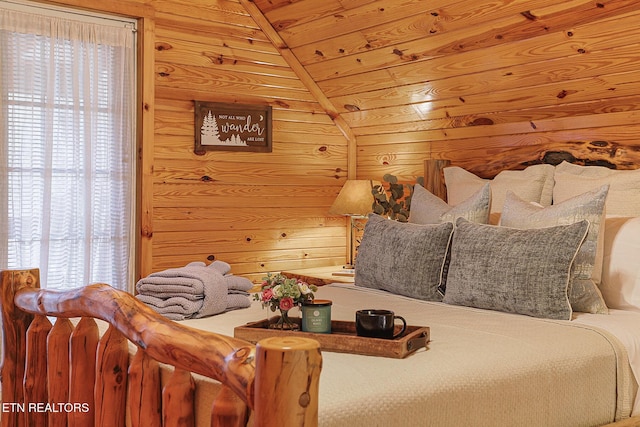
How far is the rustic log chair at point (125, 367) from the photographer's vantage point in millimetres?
1212

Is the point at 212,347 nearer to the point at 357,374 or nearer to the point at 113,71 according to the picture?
the point at 357,374

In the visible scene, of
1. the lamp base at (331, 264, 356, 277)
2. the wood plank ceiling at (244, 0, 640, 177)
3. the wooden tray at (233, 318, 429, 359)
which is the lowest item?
the lamp base at (331, 264, 356, 277)

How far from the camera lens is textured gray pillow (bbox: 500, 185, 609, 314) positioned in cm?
269

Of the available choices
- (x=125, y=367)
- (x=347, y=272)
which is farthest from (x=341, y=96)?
(x=125, y=367)

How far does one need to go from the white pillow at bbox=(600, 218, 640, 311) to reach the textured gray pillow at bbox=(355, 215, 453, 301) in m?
0.60

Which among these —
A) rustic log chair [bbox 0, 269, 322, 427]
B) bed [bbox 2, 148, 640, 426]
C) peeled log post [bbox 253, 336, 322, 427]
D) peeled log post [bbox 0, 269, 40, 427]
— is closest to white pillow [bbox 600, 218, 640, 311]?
bed [bbox 2, 148, 640, 426]

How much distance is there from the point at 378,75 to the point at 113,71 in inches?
57.4

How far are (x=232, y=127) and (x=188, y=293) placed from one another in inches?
79.0

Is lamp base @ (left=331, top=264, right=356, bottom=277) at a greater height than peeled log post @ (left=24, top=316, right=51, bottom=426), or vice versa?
lamp base @ (left=331, top=264, right=356, bottom=277)

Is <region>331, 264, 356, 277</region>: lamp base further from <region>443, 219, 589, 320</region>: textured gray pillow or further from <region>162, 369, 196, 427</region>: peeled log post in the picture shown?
<region>162, 369, 196, 427</region>: peeled log post

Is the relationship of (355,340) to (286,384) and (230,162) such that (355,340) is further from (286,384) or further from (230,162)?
(230,162)

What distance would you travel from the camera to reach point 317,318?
224 centimetres

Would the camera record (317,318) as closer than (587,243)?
Yes

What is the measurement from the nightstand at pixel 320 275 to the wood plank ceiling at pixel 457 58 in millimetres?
861
